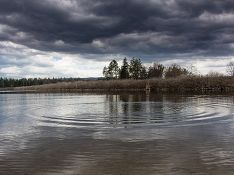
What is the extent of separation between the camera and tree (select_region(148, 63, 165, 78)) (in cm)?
16538

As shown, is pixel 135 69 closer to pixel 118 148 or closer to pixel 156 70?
pixel 156 70

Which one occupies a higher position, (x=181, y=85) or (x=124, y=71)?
(x=124, y=71)

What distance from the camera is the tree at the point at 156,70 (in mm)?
165375

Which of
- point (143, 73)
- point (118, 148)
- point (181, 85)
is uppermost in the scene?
point (143, 73)

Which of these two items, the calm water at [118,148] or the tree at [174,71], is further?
the tree at [174,71]

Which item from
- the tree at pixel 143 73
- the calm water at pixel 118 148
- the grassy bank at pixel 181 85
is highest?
the tree at pixel 143 73

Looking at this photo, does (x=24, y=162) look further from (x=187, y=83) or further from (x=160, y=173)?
(x=187, y=83)

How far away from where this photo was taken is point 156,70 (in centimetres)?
16875

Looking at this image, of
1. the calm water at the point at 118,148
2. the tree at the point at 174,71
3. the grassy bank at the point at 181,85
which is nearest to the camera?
the calm water at the point at 118,148

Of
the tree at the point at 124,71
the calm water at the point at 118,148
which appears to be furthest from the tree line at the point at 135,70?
the calm water at the point at 118,148

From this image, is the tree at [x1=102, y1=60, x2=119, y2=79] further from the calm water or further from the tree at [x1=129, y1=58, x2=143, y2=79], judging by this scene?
the calm water

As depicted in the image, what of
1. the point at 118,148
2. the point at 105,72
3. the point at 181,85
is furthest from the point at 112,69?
the point at 118,148

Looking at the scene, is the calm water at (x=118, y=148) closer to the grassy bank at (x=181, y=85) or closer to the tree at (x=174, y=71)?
the grassy bank at (x=181, y=85)

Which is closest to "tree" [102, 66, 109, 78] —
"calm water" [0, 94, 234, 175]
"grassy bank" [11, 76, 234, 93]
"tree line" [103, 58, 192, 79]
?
"tree line" [103, 58, 192, 79]
